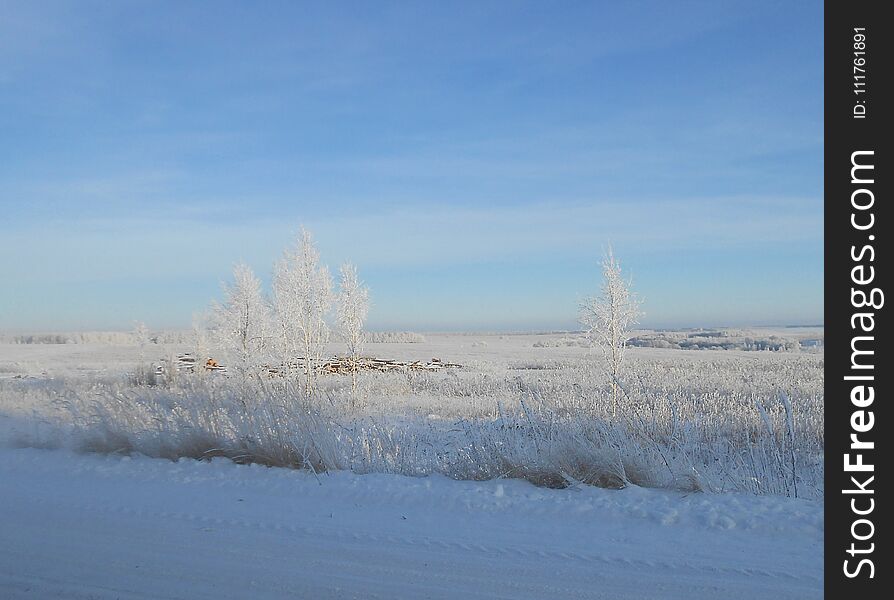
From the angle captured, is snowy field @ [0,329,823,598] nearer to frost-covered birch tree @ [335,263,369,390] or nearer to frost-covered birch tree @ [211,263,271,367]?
frost-covered birch tree @ [335,263,369,390]

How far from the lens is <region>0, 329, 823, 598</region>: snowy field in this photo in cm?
375

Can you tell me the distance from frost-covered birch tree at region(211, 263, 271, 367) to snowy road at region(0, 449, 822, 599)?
70.4 feet

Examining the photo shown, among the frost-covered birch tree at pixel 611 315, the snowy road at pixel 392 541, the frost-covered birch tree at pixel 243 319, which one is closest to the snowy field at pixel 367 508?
the snowy road at pixel 392 541

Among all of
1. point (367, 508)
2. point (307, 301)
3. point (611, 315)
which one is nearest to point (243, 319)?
point (307, 301)

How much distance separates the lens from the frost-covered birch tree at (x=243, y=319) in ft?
89.4

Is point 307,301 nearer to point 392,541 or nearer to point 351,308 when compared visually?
point 351,308

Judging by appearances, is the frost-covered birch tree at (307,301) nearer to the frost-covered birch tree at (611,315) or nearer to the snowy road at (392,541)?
the frost-covered birch tree at (611,315)

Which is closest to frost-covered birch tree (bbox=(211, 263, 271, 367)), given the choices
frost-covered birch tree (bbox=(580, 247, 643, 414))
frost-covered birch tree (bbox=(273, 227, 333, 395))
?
frost-covered birch tree (bbox=(273, 227, 333, 395))

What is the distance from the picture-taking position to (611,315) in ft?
66.3

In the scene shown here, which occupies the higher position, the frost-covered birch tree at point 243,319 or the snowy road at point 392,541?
the frost-covered birch tree at point 243,319

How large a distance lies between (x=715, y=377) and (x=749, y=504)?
24034mm

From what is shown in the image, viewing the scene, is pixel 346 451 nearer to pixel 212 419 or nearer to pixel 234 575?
pixel 212 419

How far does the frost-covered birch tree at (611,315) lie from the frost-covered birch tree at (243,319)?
13306mm
